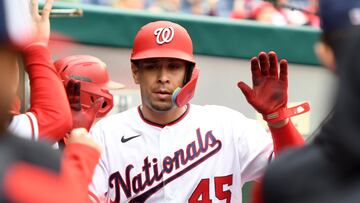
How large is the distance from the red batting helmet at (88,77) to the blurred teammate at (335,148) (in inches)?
109

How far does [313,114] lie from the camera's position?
665 centimetres

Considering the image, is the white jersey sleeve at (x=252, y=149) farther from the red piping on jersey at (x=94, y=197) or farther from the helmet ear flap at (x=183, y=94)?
the red piping on jersey at (x=94, y=197)

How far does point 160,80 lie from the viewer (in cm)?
443

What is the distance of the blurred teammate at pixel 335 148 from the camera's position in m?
1.94

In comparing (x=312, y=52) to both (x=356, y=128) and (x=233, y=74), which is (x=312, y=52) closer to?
(x=233, y=74)

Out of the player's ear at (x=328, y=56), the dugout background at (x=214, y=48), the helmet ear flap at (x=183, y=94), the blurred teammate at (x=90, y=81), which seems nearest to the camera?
the player's ear at (x=328, y=56)

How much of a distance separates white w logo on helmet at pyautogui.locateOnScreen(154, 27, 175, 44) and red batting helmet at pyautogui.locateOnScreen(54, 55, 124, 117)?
0.53 m

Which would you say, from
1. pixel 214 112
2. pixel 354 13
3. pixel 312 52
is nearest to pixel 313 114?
pixel 312 52

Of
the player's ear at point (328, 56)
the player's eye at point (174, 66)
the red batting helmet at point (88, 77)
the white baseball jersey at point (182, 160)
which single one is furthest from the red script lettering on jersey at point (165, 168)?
the player's ear at point (328, 56)

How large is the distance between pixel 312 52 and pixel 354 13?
4835 mm

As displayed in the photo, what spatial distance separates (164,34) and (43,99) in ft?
5.53

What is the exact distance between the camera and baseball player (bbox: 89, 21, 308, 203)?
14.0 ft

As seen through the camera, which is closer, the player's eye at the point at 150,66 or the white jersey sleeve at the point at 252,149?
the white jersey sleeve at the point at 252,149

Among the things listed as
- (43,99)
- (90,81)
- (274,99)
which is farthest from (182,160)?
(43,99)
